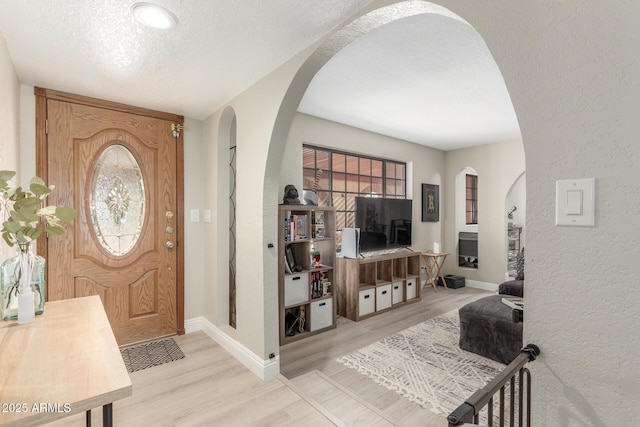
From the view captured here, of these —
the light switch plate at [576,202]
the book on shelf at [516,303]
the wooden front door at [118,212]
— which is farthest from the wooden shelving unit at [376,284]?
the light switch plate at [576,202]

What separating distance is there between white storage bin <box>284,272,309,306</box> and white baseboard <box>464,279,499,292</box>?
3.52 metres

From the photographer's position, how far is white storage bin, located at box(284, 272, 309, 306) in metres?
3.09

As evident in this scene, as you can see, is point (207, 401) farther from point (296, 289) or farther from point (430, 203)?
point (430, 203)

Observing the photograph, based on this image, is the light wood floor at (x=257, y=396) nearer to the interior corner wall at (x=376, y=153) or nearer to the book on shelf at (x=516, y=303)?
the book on shelf at (x=516, y=303)

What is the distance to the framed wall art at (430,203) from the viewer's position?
5.30m

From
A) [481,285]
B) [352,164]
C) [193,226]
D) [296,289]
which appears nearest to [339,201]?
[352,164]

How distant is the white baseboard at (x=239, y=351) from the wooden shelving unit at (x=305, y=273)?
0.53 metres

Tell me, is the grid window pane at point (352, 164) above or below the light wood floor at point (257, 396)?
above

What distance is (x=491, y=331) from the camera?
8.85ft

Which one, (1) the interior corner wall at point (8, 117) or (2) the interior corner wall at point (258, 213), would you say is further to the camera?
(2) the interior corner wall at point (258, 213)

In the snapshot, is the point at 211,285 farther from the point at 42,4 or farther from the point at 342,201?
the point at 42,4

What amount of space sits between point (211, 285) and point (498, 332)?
278 centimetres

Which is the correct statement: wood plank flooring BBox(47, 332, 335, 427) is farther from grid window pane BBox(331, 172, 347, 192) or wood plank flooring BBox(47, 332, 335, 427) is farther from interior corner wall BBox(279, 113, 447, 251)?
grid window pane BBox(331, 172, 347, 192)

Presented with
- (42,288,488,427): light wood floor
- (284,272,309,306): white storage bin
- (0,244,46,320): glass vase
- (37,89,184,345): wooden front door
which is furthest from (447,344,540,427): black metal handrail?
(37,89,184,345): wooden front door
